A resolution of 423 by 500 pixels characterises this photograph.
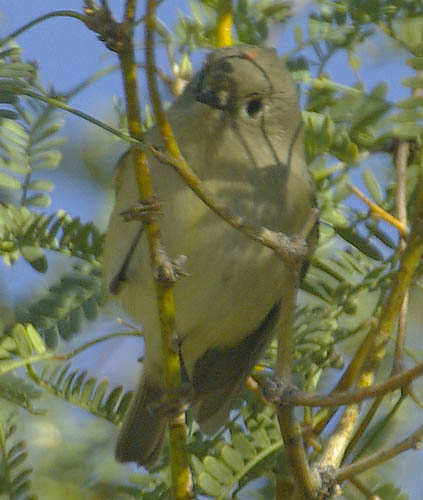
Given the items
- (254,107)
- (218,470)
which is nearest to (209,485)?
(218,470)

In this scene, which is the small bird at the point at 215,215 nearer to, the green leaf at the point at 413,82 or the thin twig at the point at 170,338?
the thin twig at the point at 170,338

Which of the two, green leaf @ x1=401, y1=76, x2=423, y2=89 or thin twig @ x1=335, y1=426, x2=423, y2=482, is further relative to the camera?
green leaf @ x1=401, y1=76, x2=423, y2=89

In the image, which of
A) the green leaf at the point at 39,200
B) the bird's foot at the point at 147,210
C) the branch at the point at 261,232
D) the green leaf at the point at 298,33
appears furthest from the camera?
the green leaf at the point at 298,33

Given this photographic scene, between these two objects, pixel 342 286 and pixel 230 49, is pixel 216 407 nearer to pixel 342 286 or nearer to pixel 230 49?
pixel 342 286

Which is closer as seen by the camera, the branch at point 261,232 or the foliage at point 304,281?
the branch at point 261,232

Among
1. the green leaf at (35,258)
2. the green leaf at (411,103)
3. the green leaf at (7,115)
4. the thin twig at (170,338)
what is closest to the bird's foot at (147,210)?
the thin twig at (170,338)

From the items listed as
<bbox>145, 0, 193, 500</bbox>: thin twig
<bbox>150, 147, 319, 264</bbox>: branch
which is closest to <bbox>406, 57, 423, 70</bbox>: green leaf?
<bbox>150, 147, 319, 264</bbox>: branch

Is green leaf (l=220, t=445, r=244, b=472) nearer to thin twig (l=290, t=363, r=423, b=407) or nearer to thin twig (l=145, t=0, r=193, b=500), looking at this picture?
thin twig (l=145, t=0, r=193, b=500)

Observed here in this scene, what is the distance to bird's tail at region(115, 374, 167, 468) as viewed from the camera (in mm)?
3002

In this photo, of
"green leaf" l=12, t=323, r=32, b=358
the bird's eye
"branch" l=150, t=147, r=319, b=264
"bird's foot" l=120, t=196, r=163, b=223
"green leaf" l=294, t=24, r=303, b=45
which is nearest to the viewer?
"branch" l=150, t=147, r=319, b=264

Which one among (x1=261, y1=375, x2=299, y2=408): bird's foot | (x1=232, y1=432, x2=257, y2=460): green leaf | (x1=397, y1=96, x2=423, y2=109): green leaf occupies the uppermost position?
(x1=397, y1=96, x2=423, y2=109): green leaf

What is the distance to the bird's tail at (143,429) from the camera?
3.00 meters

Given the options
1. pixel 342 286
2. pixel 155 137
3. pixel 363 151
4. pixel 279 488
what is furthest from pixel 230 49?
pixel 279 488

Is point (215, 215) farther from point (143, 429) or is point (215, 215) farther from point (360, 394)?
point (360, 394)
